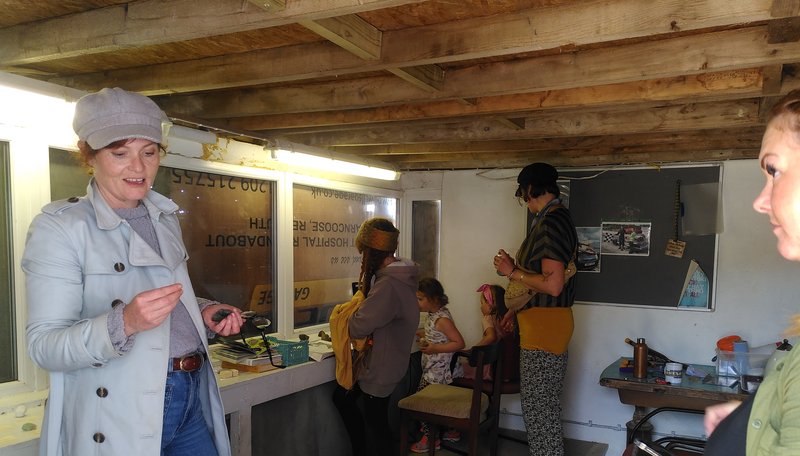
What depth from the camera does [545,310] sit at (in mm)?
3117

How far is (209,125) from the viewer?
2.86 meters

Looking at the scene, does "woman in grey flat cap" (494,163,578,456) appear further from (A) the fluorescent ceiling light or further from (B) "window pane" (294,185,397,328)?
(B) "window pane" (294,185,397,328)

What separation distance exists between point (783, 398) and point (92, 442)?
4.75 ft

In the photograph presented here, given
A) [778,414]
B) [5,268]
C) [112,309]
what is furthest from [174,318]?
[778,414]

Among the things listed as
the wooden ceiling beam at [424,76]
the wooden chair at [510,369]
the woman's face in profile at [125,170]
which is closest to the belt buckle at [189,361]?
the woman's face in profile at [125,170]

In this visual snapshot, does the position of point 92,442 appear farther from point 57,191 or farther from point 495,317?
point 495,317

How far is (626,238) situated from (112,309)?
12.3 feet

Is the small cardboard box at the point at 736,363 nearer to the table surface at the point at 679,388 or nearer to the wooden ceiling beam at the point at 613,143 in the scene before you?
the table surface at the point at 679,388

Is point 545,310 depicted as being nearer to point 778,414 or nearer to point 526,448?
point 526,448

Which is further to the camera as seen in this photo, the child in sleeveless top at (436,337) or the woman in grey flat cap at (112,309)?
the child in sleeveless top at (436,337)

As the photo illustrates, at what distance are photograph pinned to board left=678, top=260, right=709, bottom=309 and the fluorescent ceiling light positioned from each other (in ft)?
7.66

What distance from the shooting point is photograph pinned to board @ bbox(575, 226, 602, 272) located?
14.0 feet

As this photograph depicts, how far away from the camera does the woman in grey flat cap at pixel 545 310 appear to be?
2994 millimetres

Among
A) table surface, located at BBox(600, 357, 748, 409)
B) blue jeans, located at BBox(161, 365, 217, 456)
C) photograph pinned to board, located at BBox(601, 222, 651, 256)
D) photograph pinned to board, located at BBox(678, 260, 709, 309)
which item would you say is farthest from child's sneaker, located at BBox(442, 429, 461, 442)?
blue jeans, located at BBox(161, 365, 217, 456)
